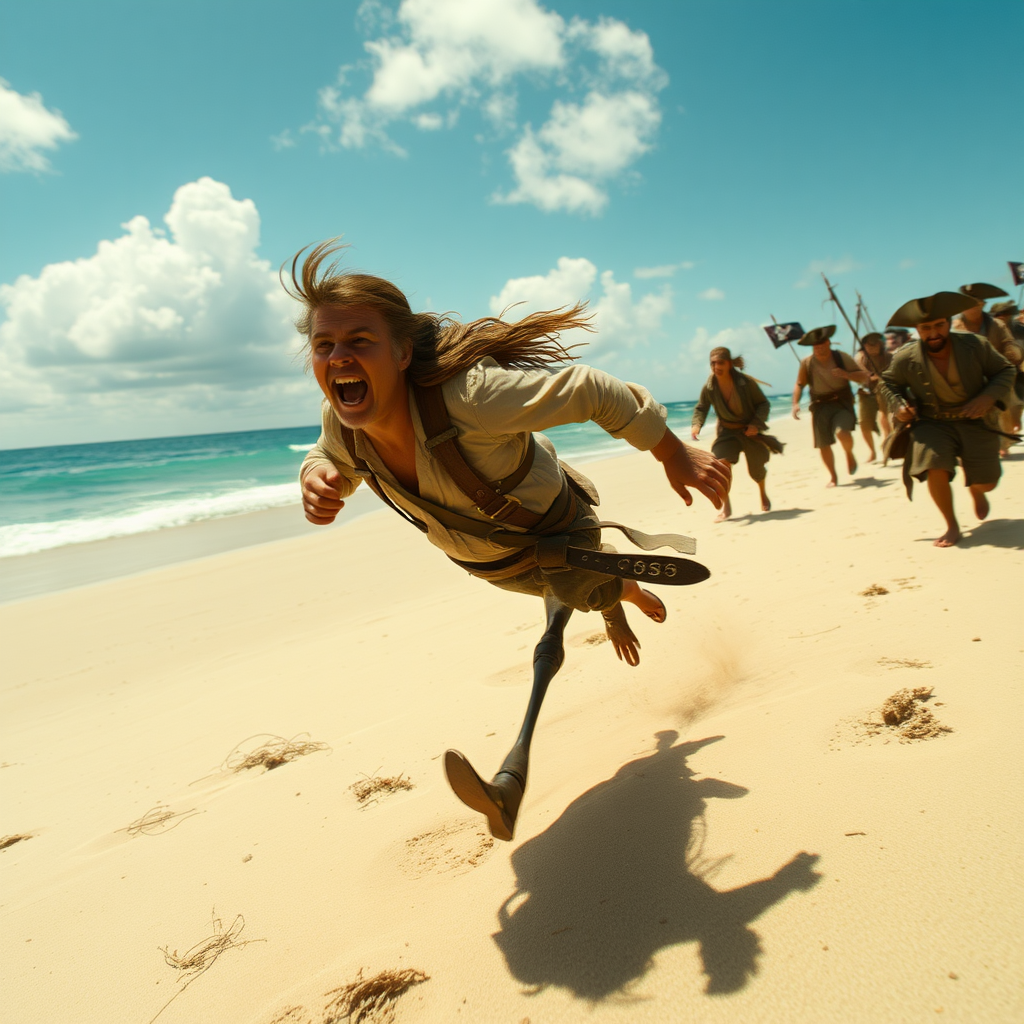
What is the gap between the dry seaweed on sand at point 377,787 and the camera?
3.01 metres

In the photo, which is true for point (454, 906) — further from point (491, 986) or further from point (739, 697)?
point (739, 697)

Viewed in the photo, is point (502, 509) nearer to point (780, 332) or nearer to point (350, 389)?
point (350, 389)

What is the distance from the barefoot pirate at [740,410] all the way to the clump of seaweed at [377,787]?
6.12 metres

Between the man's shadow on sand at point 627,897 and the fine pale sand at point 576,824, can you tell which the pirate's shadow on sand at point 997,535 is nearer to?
the fine pale sand at point 576,824

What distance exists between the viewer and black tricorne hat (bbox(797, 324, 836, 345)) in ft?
29.0

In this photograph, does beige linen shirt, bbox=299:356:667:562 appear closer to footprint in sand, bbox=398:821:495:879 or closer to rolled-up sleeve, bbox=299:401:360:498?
rolled-up sleeve, bbox=299:401:360:498

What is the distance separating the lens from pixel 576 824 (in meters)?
2.49

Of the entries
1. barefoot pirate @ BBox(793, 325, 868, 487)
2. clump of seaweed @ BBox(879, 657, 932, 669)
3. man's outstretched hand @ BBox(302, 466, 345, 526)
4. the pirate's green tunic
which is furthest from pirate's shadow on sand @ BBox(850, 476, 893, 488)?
man's outstretched hand @ BBox(302, 466, 345, 526)

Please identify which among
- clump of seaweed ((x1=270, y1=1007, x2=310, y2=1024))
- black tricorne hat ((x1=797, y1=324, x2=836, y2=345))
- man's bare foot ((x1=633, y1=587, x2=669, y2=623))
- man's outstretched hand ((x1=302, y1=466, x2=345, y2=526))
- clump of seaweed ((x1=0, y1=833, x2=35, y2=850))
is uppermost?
black tricorne hat ((x1=797, y1=324, x2=836, y2=345))

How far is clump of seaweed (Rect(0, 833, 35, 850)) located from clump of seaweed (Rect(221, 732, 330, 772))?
0.88m

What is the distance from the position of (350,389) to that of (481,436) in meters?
0.48

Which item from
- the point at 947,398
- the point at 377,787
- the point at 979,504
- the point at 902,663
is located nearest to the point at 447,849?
the point at 377,787

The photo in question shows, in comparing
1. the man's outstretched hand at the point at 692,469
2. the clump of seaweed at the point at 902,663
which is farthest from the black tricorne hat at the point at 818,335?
the man's outstretched hand at the point at 692,469

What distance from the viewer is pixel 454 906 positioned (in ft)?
7.12
